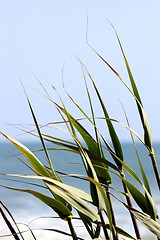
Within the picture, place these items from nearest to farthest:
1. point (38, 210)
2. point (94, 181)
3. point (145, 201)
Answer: point (94, 181) → point (145, 201) → point (38, 210)

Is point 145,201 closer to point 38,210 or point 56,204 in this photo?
point 56,204

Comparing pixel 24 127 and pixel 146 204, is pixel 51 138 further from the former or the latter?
pixel 146 204

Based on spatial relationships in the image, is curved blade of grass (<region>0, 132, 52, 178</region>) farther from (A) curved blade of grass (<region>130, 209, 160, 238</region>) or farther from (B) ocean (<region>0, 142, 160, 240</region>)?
(A) curved blade of grass (<region>130, 209, 160, 238</region>)

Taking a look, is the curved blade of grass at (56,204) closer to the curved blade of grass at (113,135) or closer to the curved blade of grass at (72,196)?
the curved blade of grass at (72,196)

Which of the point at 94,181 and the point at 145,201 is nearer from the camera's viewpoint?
the point at 94,181

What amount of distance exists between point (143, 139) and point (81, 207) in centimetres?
21

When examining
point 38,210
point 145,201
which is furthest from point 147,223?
point 38,210

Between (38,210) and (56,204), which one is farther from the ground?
(38,210)

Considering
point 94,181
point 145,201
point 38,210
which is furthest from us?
point 38,210

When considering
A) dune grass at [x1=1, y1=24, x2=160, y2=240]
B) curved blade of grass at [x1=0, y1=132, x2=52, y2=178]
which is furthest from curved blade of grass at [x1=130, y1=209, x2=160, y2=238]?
curved blade of grass at [x1=0, y1=132, x2=52, y2=178]

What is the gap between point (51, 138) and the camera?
715mm

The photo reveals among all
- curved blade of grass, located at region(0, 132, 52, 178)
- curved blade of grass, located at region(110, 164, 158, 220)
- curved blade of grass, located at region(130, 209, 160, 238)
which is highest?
Answer: curved blade of grass, located at region(0, 132, 52, 178)

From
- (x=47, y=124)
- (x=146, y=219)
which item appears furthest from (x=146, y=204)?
(x=47, y=124)

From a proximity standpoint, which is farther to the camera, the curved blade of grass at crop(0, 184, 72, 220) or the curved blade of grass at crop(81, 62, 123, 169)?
the curved blade of grass at crop(81, 62, 123, 169)
